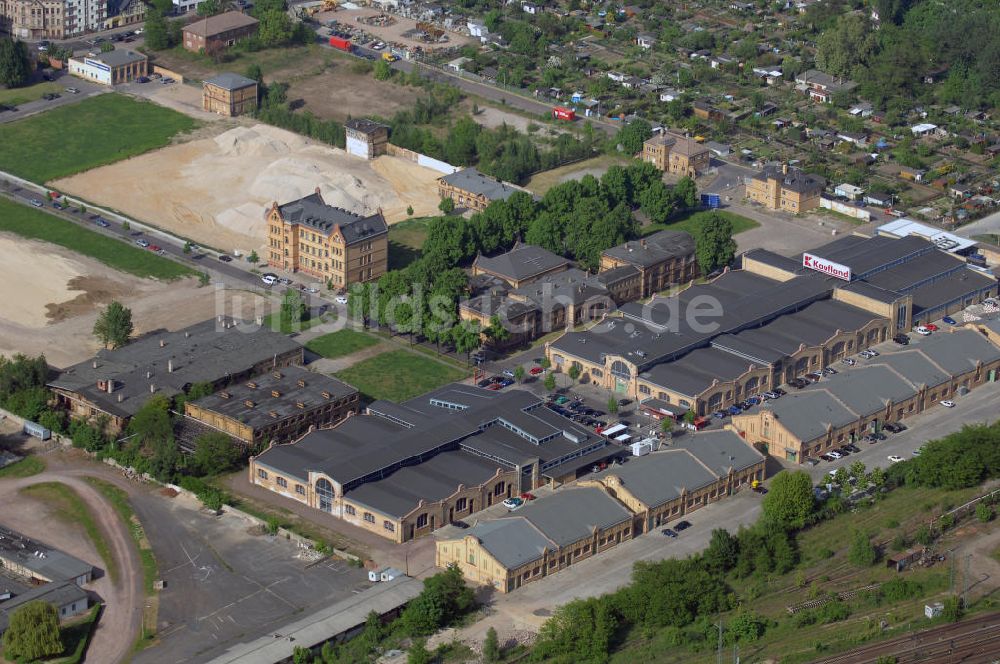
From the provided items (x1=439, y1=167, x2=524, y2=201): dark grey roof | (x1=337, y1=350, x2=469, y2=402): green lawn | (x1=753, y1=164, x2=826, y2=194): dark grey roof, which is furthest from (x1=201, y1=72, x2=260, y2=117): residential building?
(x1=337, y1=350, x2=469, y2=402): green lawn

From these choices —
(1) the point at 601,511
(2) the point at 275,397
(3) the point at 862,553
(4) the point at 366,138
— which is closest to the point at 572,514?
(1) the point at 601,511

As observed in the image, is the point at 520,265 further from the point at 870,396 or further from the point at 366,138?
the point at 366,138

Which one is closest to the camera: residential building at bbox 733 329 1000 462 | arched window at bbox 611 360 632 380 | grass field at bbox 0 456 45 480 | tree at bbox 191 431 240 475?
tree at bbox 191 431 240 475

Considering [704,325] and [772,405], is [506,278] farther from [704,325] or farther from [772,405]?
[772,405]

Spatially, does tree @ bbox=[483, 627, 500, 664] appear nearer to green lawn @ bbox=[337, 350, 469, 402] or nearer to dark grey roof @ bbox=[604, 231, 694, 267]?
green lawn @ bbox=[337, 350, 469, 402]

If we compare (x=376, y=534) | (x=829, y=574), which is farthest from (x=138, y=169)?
(x=829, y=574)
